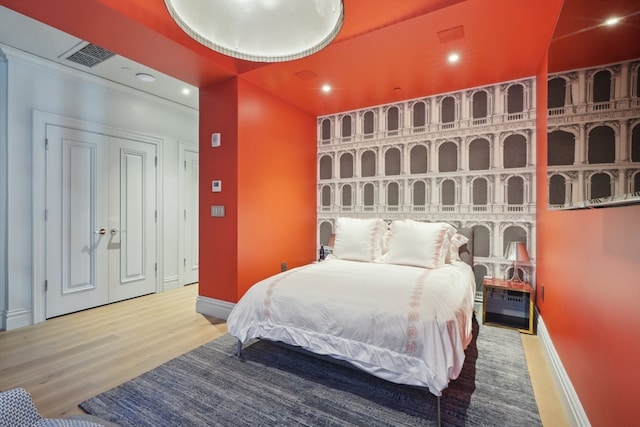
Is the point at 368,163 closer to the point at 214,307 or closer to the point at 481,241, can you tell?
the point at 481,241

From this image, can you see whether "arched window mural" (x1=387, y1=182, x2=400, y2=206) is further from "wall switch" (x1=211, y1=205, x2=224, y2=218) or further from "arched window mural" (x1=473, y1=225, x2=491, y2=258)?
"wall switch" (x1=211, y1=205, x2=224, y2=218)

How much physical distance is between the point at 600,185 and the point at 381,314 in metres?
1.19

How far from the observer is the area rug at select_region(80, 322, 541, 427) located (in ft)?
5.30

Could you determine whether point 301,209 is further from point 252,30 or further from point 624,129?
point 624,129

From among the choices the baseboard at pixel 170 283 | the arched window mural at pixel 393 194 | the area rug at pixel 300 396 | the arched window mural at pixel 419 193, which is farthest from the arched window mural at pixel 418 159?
the baseboard at pixel 170 283

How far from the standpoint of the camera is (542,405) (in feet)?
5.71

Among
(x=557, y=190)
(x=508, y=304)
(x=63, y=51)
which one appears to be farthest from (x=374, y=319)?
(x=63, y=51)

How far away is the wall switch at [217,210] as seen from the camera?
315 cm

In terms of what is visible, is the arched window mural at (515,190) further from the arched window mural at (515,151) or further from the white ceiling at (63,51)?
the white ceiling at (63,51)

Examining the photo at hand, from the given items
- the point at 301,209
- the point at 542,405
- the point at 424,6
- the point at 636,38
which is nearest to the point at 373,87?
the point at 424,6

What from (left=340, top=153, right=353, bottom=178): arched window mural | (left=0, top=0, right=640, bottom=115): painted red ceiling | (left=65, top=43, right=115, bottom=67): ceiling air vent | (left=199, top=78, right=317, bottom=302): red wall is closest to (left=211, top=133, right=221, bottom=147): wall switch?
(left=199, top=78, right=317, bottom=302): red wall

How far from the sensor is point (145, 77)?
3.43 metres

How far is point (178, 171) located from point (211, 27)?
3403mm

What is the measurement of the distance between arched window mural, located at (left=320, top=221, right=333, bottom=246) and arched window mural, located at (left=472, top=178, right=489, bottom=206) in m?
1.88
